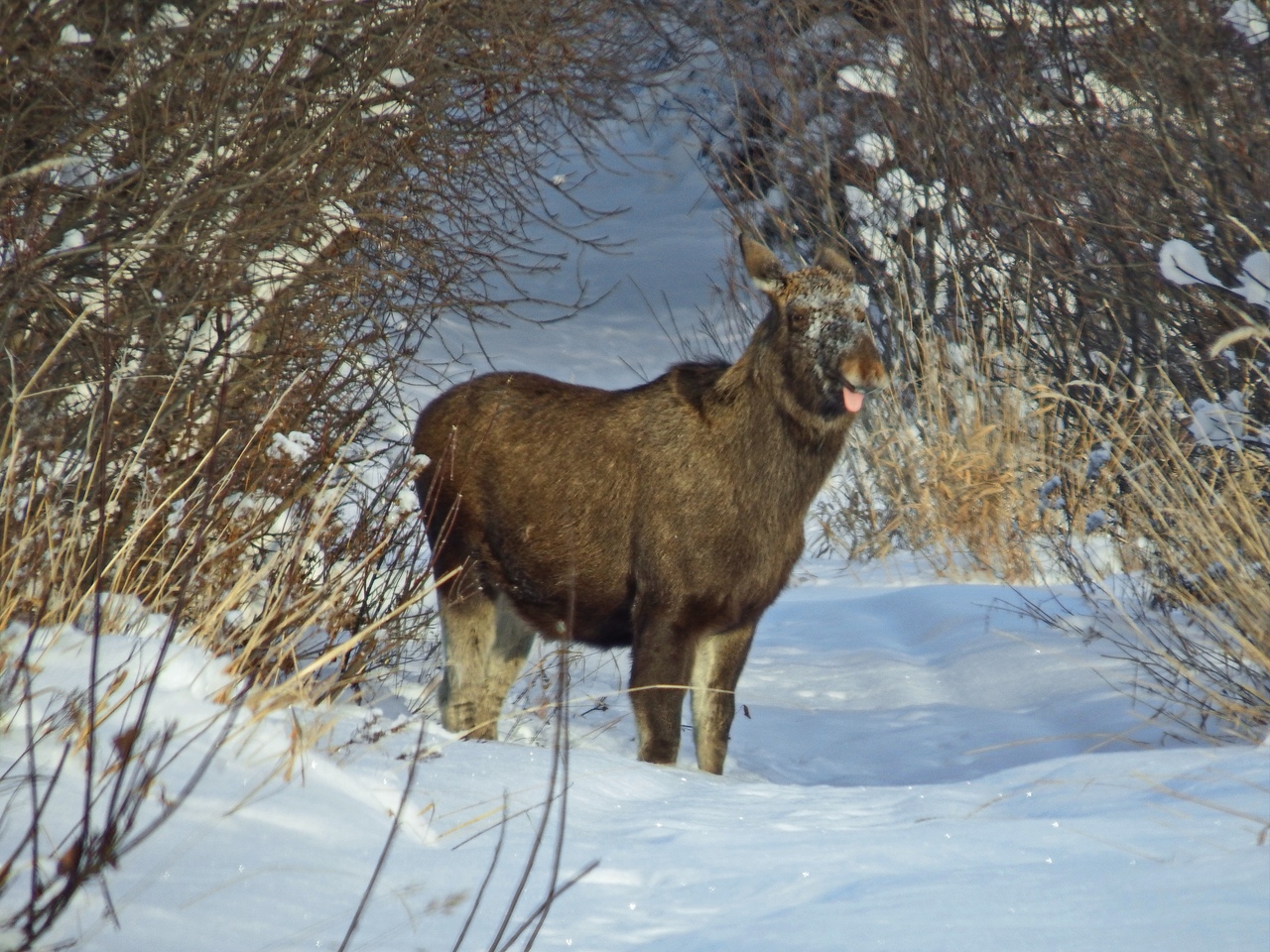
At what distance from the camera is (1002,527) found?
9.48 m

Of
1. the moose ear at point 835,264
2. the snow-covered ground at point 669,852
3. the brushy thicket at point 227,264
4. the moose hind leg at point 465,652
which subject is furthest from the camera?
the moose hind leg at point 465,652

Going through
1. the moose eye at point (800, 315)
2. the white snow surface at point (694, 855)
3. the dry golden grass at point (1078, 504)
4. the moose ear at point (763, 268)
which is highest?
the moose ear at point (763, 268)

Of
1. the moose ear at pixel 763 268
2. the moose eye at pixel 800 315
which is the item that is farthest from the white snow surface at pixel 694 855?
the moose ear at pixel 763 268

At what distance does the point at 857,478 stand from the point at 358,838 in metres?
8.85

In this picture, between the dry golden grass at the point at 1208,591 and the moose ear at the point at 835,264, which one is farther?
the moose ear at the point at 835,264

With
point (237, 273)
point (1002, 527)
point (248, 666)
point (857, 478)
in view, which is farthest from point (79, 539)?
point (857, 478)

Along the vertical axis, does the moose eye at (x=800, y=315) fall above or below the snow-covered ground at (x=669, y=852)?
above

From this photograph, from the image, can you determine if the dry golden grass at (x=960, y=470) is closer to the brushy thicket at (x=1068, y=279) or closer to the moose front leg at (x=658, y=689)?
the brushy thicket at (x=1068, y=279)

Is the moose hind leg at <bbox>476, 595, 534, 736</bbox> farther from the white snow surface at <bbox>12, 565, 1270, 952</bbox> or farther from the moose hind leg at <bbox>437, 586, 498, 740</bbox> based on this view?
the white snow surface at <bbox>12, 565, 1270, 952</bbox>

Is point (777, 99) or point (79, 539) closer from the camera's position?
point (79, 539)

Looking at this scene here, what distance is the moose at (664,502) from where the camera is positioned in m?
5.31

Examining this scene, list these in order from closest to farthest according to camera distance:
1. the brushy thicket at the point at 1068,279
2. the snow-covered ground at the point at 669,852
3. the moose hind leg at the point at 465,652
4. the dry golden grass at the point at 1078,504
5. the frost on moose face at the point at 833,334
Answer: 1. the snow-covered ground at the point at 669,852
2. the dry golden grass at the point at 1078,504
3. the frost on moose face at the point at 833,334
4. the brushy thicket at the point at 1068,279
5. the moose hind leg at the point at 465,652

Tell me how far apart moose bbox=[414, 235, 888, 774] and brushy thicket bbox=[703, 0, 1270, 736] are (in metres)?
1.15

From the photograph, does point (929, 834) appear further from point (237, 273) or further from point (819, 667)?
point (819, 667)
